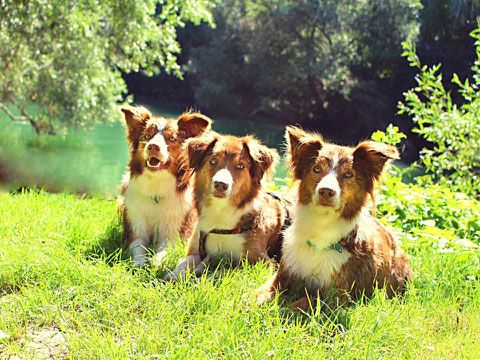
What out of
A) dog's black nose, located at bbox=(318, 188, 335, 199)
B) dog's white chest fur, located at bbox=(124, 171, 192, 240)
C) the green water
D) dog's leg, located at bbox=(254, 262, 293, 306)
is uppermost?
dog's black nose, located at bbox=(318, 188, 335, 199)

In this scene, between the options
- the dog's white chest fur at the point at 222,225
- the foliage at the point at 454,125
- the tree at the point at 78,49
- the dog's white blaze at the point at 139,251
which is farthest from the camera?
the tree at the point at 78,49

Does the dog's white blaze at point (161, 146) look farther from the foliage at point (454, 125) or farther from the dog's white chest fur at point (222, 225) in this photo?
the foliage at point (454, 125)

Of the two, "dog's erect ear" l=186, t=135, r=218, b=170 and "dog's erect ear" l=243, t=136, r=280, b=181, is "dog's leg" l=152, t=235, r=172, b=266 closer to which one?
"dog's erect ear" l=186, t=135, r=218, b=170

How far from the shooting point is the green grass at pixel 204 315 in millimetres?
2725

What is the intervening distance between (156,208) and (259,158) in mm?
1206

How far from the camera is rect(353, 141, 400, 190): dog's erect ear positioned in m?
3.24

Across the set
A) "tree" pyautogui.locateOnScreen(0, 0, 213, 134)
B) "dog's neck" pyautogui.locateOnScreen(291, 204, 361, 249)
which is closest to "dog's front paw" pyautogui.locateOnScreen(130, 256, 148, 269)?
"dog's neck" pyautogui.locateOnScreen(291, 204, 361, 249)

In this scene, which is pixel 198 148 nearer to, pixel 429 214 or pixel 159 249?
pixel 159 249

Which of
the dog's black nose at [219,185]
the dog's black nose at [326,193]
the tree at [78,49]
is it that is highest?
the tree at [78,49]

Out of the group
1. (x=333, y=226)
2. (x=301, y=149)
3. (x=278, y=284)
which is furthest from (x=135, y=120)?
(x=333, y=226)

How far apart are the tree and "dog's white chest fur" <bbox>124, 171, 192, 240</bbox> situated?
753 cm

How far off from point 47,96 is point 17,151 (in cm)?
366

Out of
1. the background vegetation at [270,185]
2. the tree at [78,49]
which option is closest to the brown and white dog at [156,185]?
the background vegetation at [270,185]

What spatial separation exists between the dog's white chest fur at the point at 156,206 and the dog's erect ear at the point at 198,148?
1.71 feet
